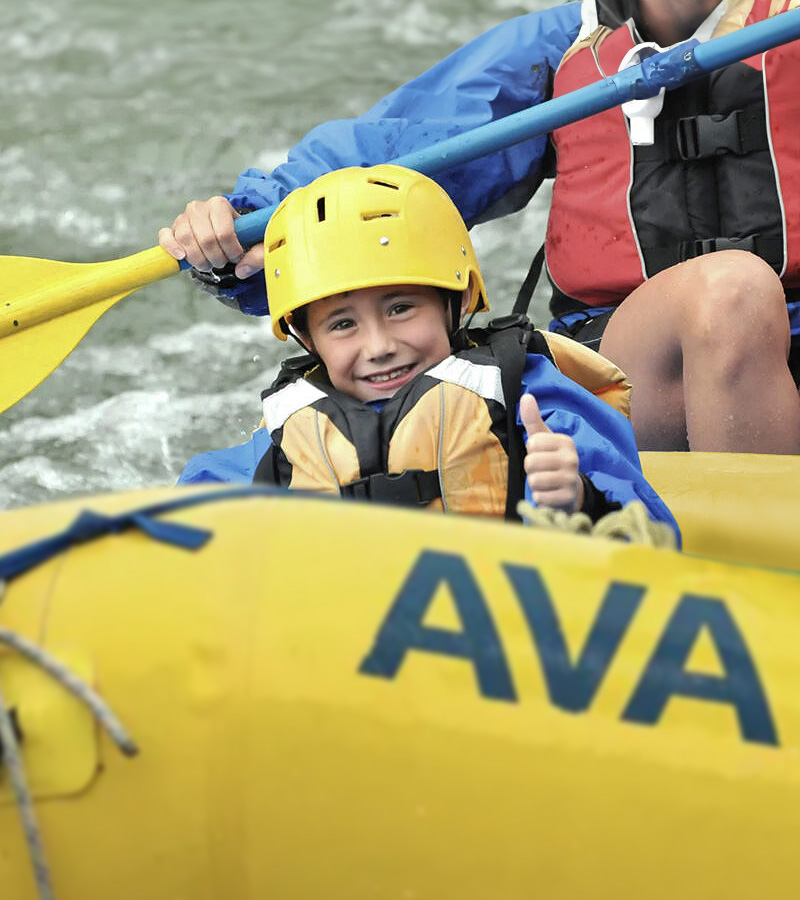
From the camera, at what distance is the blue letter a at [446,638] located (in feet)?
3.38

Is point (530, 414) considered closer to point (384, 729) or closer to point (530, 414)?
point (530, 414)

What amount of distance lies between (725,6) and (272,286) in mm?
939

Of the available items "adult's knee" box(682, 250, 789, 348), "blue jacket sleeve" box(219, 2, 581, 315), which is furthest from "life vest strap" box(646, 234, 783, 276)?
"blue jacket sleeve" box(219, 2, 581, 315)

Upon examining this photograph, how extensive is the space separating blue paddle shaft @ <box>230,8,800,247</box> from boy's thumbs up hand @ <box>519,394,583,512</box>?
0.83 metres

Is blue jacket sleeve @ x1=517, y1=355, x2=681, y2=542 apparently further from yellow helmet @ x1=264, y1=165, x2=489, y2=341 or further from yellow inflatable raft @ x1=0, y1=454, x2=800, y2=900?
yellow inflatable raft @ x1=0, y1=454, x2=800, y2=900

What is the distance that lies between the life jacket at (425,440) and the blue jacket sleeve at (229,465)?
144 millimetres

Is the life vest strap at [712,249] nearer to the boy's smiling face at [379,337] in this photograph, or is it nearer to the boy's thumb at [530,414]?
the boy's smiling face at [379,337]

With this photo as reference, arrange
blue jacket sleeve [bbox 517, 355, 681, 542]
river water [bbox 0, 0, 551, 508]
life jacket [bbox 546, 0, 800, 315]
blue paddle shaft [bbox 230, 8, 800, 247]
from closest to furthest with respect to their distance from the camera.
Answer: blue jacket sleeve [bbox 517, 355, 681, 542], blue paddle shaft [bbox 230, 8, 800, 247], life jacket [bbox 546, 0, 800, 315], river water [bbox 0, 0, 551, 508]

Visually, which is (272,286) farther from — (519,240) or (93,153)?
(93,153)

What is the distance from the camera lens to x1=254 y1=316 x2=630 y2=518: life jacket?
5.39 feet

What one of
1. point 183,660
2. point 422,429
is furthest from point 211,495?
point 422,429

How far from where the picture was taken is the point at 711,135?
2143 mm

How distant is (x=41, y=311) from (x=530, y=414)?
1177mm

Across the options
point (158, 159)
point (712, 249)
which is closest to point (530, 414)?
point (712, 249)
